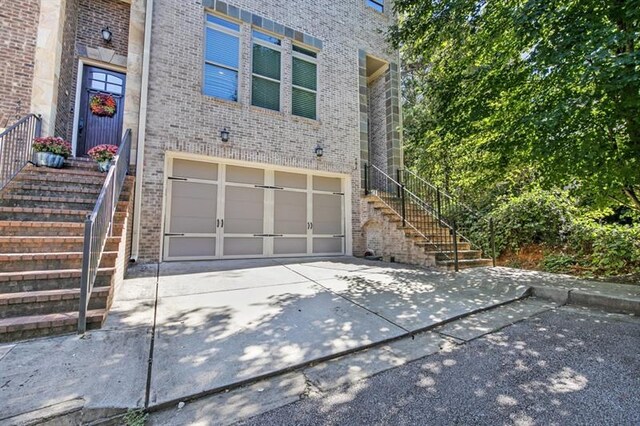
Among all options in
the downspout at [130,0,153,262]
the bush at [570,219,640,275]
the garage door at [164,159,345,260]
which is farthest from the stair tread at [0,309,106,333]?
the bush at [570,219,640,275]

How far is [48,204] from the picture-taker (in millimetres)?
4258

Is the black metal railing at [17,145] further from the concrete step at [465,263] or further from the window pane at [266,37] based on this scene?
the concrete step at [465,263]

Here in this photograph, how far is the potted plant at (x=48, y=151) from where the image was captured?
15.7 ft

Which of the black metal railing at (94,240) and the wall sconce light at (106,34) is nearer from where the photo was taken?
the black metal railing at (94,240)

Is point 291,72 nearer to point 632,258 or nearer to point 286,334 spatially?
point 286,334

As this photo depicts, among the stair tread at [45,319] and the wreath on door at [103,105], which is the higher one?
the wreath on door at [103,105]

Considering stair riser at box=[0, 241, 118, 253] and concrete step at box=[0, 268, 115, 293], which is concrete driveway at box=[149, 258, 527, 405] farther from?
stair riser at box=[0, 241, 118, 253]

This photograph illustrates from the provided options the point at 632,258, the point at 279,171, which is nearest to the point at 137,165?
the point at 279,171

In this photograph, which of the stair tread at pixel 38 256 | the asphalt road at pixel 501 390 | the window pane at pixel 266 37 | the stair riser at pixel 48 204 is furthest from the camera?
the window pane at pixel 266 37

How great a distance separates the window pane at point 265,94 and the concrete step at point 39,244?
495 centimetres

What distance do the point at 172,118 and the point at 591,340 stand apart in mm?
7379

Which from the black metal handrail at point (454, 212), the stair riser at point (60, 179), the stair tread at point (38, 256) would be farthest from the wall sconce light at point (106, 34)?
the black metal handrail at point (454, 212)

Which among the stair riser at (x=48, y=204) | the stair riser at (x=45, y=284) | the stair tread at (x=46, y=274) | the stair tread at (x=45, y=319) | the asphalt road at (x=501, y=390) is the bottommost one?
the asphalt road at (x=501, y=390)

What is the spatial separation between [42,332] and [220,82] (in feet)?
19.4
